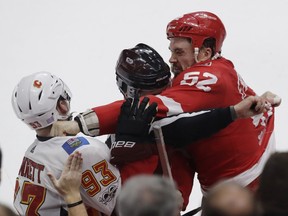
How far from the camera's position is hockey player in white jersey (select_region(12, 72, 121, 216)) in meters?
2.73

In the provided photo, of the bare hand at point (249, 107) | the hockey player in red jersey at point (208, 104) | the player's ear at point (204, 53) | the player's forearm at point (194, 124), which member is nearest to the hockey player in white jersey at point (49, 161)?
the hockey player in red jersey at point (208, 104)

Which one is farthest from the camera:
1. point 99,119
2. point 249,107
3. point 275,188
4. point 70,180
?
point 99,119

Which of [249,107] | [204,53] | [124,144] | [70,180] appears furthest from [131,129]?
[204,53]

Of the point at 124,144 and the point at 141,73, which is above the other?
the point at 141,73

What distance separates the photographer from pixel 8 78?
15.2 feet

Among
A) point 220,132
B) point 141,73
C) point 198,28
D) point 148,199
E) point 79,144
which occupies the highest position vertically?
point 148,199

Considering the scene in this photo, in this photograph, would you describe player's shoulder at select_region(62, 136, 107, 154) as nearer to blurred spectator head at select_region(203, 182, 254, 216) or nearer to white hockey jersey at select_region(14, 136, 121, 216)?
white hockey jersey at select_region(14, 136, 121, 216)

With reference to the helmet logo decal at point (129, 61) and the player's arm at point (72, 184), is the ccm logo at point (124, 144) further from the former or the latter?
the helmet logo decal at point (129, 61)

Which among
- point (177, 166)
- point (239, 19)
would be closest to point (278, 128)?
point (239, 19)

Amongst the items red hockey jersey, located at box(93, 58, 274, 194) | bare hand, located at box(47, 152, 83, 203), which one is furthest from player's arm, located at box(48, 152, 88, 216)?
red hockey jersey, located at box(93, 58, 274, 194)

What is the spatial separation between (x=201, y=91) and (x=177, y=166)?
33cm

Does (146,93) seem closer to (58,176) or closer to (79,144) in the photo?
(79,144)

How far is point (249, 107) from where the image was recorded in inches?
109

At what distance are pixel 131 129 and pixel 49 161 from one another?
1.03 ft
